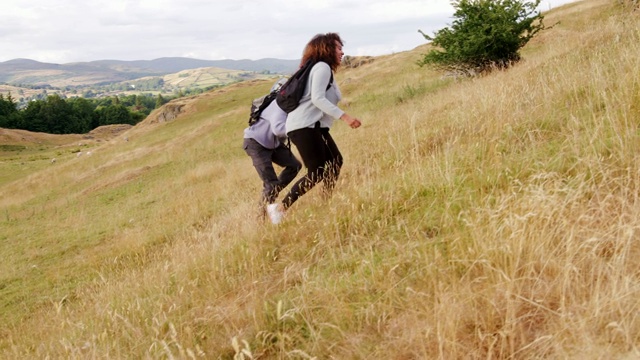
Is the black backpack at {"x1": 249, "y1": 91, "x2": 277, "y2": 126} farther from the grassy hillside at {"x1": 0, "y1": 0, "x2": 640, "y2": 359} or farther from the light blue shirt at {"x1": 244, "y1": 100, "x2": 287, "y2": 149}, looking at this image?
the grassy hillside at {"x1": 0, "y1": 0, "x2": 640, "y2": 359}

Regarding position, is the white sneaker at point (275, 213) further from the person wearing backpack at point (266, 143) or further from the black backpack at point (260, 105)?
the black backpack at point (260, 105)

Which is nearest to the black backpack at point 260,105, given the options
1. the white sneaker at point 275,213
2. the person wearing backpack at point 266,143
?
the person wearing backpack at point 266,143

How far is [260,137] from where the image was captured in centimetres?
526

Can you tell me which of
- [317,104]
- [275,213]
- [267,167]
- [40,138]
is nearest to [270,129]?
[267,167]

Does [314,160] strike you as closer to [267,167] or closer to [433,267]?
[267,167]

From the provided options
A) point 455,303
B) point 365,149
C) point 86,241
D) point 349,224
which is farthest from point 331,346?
point 86,241

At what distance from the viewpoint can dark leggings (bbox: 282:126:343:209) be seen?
4734mm

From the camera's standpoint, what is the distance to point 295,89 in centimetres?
465

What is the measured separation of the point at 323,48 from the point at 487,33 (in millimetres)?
10801

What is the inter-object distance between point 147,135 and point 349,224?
119ft

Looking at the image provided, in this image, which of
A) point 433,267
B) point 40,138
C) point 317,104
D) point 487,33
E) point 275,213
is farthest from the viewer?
point 40,138

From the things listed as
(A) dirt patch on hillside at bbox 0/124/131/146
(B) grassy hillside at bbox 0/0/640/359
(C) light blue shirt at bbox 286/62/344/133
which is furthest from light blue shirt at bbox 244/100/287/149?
(A) dirt patch on hillside at bbox 0/124/131/146

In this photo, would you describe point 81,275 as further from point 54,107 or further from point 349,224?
point 54,107

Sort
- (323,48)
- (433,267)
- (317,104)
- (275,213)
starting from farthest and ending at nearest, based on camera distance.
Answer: (275,213)
(323,48)
(317,104)
(433,267)
